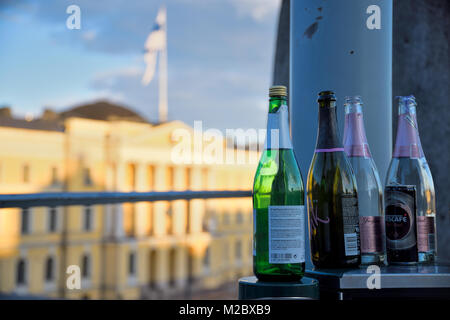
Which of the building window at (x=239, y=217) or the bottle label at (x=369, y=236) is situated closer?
the bottle label at (x=369, y=236)

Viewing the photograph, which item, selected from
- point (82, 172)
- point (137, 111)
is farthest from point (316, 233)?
point (137, 111)

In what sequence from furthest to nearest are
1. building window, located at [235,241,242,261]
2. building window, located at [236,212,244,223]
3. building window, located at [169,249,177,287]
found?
building window, located at [235,241,242,261]
building window, located at [236,212,244,223]
building window, located at [169,249,177,287]

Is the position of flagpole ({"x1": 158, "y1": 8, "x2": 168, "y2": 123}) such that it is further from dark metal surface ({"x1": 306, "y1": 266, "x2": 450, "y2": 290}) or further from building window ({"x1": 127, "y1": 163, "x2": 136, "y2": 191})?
dark metal surface ({"x1": 306, "y1": 266, "x2": 450, "y2": 290})

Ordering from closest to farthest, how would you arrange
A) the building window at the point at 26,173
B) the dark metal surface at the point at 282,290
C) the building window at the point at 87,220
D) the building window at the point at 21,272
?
the dark metal surface at the point at 282,290
the building window at the point at 26,173
the building window at the point at 21,272
the building window at the point at 87,220

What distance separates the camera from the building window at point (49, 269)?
59.4 ft

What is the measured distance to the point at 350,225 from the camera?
38 cm

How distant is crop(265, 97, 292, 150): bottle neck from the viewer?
1.26 feet

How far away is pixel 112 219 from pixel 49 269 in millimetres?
3074

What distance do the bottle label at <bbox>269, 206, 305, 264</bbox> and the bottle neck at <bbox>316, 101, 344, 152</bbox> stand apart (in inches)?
3.4

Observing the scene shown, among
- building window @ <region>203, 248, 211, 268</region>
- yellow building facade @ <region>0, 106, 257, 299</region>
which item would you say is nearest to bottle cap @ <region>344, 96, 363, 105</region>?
yellow building facade @ <region>0, 106, 257, 299</region>

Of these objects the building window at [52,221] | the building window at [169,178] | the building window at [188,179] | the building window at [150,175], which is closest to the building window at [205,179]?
the building window at [188,179]

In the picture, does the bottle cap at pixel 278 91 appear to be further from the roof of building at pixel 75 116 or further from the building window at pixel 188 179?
the building window at pixel 188 179

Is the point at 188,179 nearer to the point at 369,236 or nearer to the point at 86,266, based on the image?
the point at 86,266

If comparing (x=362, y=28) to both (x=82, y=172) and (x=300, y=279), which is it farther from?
(x=82, y=172)
